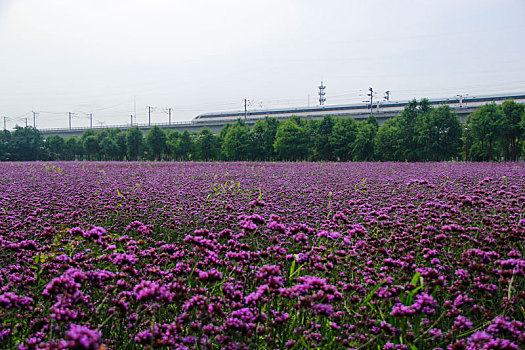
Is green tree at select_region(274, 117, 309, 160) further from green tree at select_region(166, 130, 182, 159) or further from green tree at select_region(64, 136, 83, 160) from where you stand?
green tree at select_region(64, 136, 83, 160)

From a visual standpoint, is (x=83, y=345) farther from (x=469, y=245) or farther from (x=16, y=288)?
(x=469, y=245)

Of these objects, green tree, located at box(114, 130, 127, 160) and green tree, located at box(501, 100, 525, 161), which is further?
green tree, located at box(114, 130, 127, 160)

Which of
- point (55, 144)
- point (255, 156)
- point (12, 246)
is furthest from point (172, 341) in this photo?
point (55, 144)

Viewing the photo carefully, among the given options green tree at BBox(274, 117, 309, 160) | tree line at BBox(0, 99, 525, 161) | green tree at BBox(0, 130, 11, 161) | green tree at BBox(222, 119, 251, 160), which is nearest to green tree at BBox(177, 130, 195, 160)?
tree line at BBox(0, 99, 525, 161)

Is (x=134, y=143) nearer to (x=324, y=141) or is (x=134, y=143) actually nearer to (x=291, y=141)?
(x=291, y=141)

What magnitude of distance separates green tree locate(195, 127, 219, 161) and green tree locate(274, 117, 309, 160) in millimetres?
13038

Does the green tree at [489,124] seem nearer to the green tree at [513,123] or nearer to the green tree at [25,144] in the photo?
the green tree at [513,123]

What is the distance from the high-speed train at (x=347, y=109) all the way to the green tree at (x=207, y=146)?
54.9 feet

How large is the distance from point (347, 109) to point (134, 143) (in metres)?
44.4

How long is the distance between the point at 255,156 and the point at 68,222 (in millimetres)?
51274

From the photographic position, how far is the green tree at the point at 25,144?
61.8 m

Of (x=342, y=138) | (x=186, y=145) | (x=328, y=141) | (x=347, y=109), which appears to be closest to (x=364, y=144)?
(x=342, y=138)

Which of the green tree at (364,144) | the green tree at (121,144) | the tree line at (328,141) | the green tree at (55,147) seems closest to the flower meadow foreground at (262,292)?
the tree line at (328,141)

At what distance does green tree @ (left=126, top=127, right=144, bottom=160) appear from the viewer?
6612 centimetres
